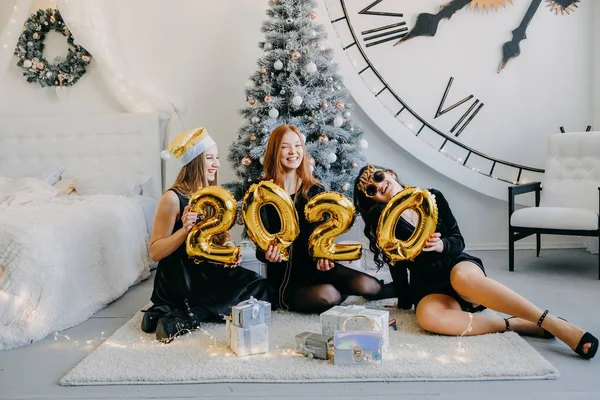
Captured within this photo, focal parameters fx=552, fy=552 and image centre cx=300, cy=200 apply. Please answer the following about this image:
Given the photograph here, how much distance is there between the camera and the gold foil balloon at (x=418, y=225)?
6.88ft

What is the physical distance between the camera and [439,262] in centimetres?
227

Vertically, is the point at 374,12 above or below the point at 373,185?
above

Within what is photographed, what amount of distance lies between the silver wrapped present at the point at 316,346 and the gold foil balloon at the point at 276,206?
400 millimetres

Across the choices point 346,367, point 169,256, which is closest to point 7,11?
point 169,256

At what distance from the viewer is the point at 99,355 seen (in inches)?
79.7

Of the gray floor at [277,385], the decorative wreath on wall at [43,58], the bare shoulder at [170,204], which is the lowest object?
the gray floor at [277,385]

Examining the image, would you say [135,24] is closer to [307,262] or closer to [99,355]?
[307,262]

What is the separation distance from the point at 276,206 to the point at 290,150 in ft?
1.13

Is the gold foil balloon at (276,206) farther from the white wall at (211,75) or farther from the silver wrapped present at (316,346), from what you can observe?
the white wall at (211,75)

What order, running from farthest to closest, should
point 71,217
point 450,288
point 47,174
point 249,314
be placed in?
point 47,174, point 71,217, point 450,288, point 249,314

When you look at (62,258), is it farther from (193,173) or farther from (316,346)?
(316,346)

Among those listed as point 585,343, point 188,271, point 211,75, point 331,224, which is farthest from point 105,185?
point 585,343

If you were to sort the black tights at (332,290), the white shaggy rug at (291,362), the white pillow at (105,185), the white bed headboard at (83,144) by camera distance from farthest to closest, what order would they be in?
1. the white bed headboard at (83,144)
2. the white pillow at (105,185)
3. the black tights at (332,290)
4. the white shaggy rug at (291,362)

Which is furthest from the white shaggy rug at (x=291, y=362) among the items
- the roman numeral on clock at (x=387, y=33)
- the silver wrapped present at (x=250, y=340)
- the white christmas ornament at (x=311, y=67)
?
the roman numeral on clock at (x=387, y=33)
